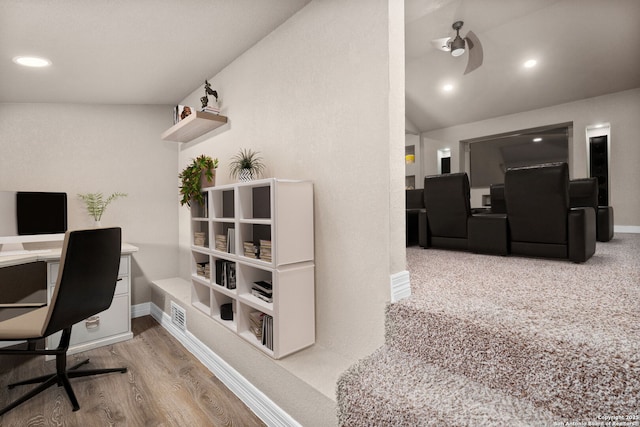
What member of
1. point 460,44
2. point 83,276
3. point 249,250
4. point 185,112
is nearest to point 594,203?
point 460,44

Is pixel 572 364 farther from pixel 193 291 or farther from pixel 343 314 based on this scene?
pixel 193 291

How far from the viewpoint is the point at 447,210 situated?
3.35 metres

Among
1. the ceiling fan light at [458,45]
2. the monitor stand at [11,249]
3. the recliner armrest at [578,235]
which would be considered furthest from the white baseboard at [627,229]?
the monitor stand at [11,249]

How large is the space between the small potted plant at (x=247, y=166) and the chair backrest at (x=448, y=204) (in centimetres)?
202

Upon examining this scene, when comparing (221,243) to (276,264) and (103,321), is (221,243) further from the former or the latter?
(103,321)

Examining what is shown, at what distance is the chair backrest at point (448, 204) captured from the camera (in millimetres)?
3236

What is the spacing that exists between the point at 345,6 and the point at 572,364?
1969 millimetres

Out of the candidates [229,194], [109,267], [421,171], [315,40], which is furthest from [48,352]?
[421,171]

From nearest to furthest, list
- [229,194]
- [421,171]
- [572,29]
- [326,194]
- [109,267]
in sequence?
[326,194]
[109,267]
[229,194]
[572,29]
[421,171]

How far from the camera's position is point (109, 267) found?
7.04 feet

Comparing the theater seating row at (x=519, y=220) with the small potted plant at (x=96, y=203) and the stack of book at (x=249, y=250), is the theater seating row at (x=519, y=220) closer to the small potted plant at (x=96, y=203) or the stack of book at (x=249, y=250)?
the stack of book at (x=249, y=250)

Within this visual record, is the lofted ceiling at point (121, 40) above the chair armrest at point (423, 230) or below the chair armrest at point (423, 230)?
above

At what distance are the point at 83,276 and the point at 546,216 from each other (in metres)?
3.52

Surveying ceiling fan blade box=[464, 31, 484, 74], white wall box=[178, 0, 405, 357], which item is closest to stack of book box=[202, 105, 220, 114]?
white wall box=[178, 0, 405, 357]
